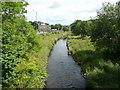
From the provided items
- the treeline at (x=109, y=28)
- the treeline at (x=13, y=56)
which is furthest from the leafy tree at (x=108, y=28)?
the treeline at (x=13, y=56)

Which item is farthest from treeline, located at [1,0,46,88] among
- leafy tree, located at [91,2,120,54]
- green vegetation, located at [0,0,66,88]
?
leafy tree, located at [91,2,120,54]

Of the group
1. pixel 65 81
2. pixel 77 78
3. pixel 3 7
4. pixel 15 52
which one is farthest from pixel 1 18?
pixel 77 78

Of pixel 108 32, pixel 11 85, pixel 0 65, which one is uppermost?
pixel 108 32

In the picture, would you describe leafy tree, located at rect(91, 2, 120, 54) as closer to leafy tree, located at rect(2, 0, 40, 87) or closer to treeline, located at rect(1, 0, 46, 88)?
treeline, located at rect(1, 0, 46, 88)

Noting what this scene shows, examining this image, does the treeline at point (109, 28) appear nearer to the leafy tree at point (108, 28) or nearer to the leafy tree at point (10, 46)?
the leafy tree at point (108, 28)

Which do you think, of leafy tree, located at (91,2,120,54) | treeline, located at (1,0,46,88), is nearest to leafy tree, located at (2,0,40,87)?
treeline, located at (1,0,46,88)

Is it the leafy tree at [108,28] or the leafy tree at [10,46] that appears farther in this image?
the leafy tree at [108,28]

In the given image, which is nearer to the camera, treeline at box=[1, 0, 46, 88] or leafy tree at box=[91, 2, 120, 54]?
treeline at box=[1, 0, 46, 88]

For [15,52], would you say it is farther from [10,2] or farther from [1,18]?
[10,2]

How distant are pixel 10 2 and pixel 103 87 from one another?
26.7ft

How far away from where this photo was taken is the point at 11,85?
8.71m

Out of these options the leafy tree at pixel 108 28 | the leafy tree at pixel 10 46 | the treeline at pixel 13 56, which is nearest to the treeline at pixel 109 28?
the leafy tree at pixel 108 28

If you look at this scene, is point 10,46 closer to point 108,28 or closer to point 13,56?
point 13,56

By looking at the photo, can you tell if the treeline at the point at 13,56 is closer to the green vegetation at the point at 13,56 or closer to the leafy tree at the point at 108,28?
the green vegetation at the point at 13,56
